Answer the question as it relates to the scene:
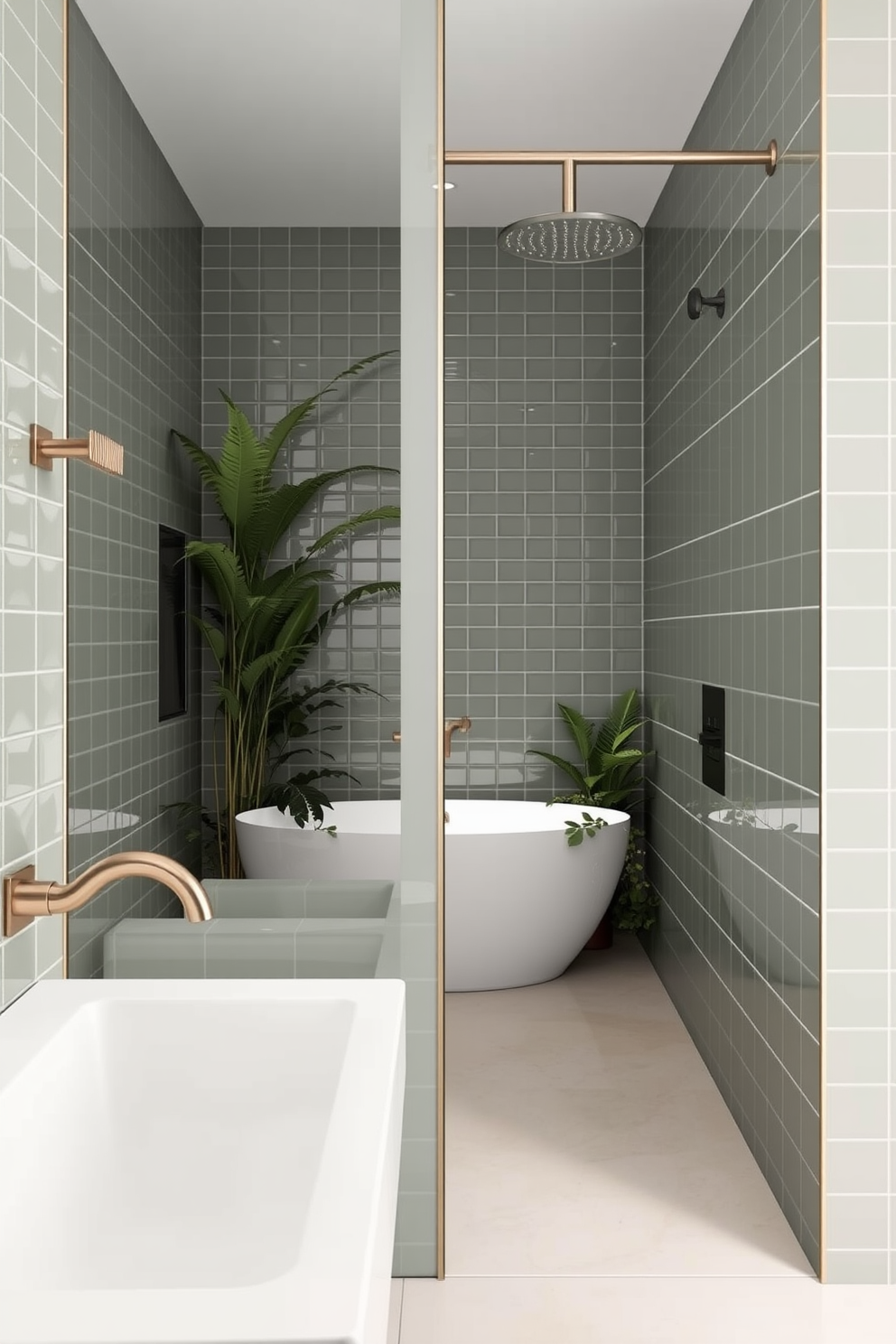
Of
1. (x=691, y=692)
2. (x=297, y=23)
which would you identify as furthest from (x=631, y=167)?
(x=297, y=23)

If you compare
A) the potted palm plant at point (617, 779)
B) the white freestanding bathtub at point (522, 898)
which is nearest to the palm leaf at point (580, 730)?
the potted palm plant at point (617, 779)

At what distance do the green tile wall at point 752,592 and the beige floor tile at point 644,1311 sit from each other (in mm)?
142

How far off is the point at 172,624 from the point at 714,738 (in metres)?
1.78

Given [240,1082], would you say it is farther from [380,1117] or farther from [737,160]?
[737,160]

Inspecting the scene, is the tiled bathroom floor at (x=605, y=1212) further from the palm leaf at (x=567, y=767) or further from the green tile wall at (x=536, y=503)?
the green tile wall at (x=536, y=503)

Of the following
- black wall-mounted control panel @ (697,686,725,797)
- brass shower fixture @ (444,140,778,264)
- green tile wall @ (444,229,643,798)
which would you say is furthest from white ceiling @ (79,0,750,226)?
green tile wall @ (444,229,643,798)

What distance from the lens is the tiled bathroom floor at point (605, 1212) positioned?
2.18 meters

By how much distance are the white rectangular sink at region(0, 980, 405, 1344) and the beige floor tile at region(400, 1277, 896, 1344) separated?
1.11 meters

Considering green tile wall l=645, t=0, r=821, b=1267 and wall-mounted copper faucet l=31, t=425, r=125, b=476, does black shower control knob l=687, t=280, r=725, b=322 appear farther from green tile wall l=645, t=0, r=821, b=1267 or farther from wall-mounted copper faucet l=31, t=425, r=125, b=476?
wall-mounted copper faucet l=31, t=425, r=125, b=476

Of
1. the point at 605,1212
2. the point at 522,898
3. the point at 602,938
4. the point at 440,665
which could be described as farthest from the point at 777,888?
the point at 602,938

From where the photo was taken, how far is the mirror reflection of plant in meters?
2.09

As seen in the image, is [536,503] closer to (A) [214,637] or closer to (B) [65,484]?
(A) [214,637]

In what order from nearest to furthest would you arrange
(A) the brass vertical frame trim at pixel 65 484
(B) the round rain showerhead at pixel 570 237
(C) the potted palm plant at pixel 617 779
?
(A) the brass vertical frame trim at pixel 65 484
(B) the round rain showerhead at pixel 570 237
(C) the potted palm plant at pixel 617 779

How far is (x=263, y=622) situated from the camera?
2148mm
